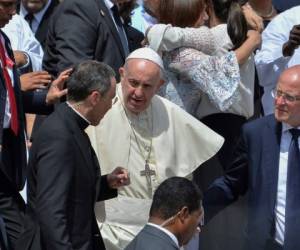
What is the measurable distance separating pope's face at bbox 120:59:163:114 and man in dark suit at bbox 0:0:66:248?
0.48 metres

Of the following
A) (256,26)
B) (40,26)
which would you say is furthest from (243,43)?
(40,26)

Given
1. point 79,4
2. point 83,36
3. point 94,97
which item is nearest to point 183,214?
point 94,97

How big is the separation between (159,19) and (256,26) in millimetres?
975

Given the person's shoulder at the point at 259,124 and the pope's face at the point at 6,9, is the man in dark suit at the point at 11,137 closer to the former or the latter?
the pope's face at the point at 6,9

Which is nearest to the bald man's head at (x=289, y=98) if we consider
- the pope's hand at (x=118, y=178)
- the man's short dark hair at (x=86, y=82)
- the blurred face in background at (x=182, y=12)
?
the pope's hand at (x=118, y=178)

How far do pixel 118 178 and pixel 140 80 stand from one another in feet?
2.56

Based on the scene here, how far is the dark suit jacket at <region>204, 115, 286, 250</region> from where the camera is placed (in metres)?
6.22

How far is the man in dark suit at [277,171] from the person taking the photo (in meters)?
6.16

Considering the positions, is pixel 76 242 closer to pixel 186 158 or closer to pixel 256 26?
pixel 186 158

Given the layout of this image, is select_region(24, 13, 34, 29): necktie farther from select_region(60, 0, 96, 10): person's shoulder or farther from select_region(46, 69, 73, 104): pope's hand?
select_region(46, 69, 73, 104): pope's hand

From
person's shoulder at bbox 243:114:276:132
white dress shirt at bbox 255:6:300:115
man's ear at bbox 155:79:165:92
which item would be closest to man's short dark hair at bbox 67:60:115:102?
man's ear at bbox 155:79:165:92

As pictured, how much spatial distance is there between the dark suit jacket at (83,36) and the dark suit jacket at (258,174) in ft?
4.29

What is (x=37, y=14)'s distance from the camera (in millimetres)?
8953

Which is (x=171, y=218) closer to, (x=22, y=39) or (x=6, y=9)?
(x=6, y=9)
